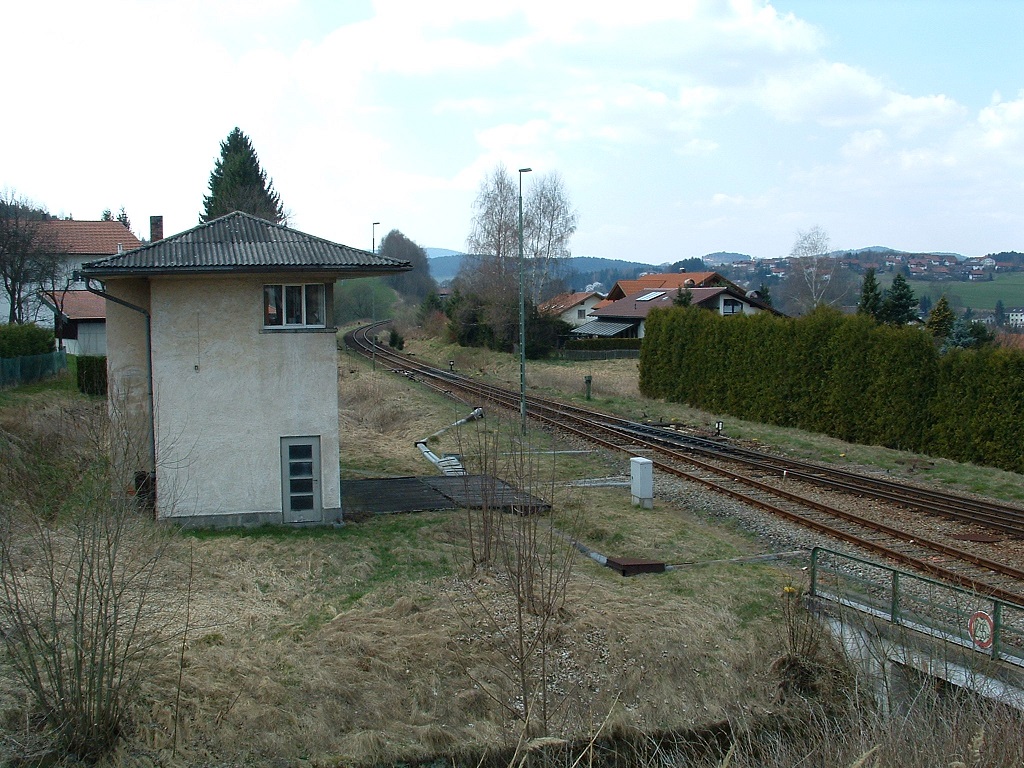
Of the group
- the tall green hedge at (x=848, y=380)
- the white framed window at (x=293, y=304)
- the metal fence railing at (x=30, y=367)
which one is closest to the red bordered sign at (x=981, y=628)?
the white framed window at (x=293, y=304)

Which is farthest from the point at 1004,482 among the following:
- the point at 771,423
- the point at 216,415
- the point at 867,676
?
the point at 216,415

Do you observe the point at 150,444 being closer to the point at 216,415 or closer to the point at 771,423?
the point at 216,415

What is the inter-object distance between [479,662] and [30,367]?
25.9 m

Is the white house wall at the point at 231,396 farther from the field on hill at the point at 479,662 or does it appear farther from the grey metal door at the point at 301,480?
the field on hill at the point at 479,662

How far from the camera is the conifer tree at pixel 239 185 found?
5778cm

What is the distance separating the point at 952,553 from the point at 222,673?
1060 centimetres

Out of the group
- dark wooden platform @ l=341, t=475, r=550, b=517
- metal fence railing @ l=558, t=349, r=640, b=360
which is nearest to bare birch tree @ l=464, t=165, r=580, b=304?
metal fence railing @ l=558, t=349, r=640, b=360

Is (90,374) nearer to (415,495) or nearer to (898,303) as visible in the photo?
(415,495)

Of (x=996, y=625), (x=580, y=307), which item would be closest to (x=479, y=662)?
(x=996, y=625)

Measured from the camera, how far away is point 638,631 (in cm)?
1109

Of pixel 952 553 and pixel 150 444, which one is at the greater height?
pixel 150 444

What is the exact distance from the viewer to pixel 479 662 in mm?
10516

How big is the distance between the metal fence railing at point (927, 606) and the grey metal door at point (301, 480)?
27.7 feet

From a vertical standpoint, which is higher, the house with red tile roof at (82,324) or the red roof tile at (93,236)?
the red roof tile at (93,236)
